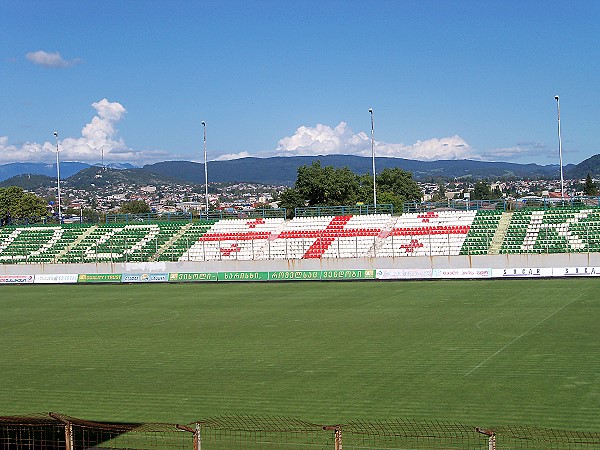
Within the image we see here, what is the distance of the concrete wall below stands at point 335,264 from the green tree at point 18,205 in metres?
55.7

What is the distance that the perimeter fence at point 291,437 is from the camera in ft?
46.9

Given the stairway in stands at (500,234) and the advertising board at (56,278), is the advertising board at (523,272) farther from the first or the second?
the advertising board at (56,278)

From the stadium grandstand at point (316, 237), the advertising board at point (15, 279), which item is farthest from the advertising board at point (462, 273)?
the advertising board at point (15, 279)

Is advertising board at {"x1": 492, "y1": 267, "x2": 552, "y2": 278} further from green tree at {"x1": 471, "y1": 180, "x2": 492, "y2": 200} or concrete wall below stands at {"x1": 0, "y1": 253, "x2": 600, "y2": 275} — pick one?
green tree at {"x1": 471, "y1": 180, "x2": 492, "y2": 200}

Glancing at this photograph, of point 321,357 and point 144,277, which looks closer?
point 321,357

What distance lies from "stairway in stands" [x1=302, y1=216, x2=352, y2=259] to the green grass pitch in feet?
49.7

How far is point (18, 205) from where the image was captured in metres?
111

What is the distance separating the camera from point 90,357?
24.9 m

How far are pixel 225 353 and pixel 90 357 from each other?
13.8 ft

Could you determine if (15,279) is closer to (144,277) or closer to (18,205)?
(144,277)

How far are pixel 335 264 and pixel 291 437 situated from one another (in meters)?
35.5

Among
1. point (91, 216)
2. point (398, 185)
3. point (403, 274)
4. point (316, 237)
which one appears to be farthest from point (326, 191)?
point (403, 274)

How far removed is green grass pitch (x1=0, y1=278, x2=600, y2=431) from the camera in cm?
1736

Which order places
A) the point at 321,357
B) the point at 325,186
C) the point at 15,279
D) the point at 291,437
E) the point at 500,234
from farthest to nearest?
1. the point at 325,186
2. the point at 15,279
3. the point at 500,234
4. the point at 321,357
5. the point at 291,437
